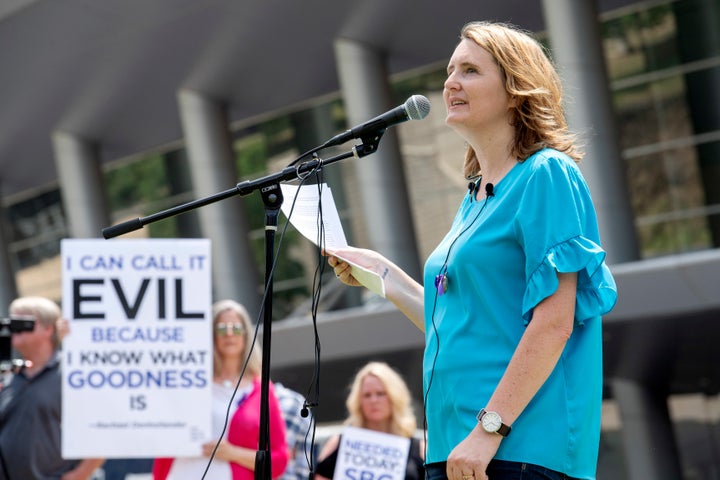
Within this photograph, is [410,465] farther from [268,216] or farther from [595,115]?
[595,115]

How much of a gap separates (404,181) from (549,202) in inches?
603

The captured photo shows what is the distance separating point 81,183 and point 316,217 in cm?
1968

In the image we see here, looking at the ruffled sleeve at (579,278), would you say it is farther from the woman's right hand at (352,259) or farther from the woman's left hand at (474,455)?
the woman's right hand at (352,259)

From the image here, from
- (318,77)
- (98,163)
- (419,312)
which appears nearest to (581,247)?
(419,312)

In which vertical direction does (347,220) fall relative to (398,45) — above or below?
below

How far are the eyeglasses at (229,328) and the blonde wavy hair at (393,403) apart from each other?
2.94 feet

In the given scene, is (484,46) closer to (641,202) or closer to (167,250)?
(167,250)

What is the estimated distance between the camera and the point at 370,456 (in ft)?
21.4

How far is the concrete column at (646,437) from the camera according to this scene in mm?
17359

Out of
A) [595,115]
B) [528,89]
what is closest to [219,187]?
[595,115]

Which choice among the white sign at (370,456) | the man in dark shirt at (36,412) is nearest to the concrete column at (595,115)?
the white sign at (370,456)

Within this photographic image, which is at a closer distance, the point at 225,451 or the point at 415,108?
the point at 415,108

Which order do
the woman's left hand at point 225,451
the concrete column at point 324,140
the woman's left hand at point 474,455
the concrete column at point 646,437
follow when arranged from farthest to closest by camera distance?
the concrete column at point 324,140 → the concrete column at point 646,437 → the woman's left hand at point 225,451 → the woman's left hand at point 474,455

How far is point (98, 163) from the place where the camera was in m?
22.4
